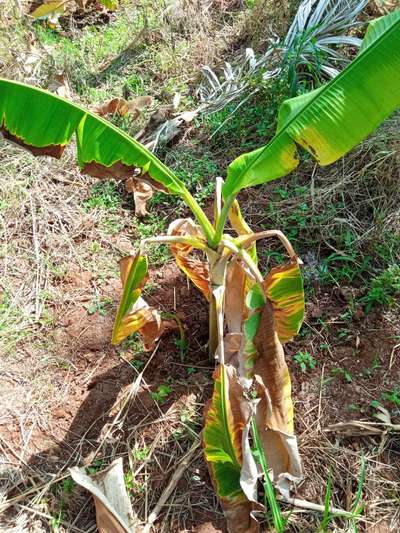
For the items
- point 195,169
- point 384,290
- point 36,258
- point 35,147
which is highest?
point 35,147

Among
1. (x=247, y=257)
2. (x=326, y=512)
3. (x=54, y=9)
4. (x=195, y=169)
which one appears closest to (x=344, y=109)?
(x=247, y=257)

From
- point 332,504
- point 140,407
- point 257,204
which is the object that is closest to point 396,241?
point 257,204

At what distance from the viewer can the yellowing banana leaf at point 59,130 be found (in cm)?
136

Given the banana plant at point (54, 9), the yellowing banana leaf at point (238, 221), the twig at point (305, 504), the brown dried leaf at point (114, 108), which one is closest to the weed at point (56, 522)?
the twig at point (305, 504)

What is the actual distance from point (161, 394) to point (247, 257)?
0.67 meters

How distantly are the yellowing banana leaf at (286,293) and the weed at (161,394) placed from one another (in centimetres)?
53

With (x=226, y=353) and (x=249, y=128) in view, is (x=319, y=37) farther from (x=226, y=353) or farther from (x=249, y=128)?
(x=226, y=353)

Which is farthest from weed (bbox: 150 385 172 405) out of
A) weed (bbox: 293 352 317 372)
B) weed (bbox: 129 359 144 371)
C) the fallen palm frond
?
the fallen palm frond

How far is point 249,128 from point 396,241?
0.99m

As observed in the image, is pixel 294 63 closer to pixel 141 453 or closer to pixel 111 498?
pixel 141 453

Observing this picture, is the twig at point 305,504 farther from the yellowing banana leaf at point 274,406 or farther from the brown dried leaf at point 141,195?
the brown dried leaf at point 141,195

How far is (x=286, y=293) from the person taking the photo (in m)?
1.44

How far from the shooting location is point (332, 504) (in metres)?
1.56

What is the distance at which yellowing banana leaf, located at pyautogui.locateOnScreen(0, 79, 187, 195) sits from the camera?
1.36m
